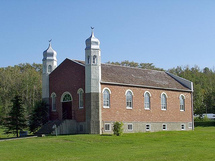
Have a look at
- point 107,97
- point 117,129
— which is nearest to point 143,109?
point 107,97

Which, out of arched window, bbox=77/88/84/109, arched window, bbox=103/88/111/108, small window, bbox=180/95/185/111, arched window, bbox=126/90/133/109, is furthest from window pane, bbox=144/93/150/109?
arched window, bbox=77/88/84/109

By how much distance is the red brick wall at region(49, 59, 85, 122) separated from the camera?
128 ft

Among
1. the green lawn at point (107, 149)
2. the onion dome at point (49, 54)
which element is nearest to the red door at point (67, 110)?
the onion dome at point (49, 54)

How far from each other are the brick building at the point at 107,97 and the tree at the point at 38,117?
84 cm

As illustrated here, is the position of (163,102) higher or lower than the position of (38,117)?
higher

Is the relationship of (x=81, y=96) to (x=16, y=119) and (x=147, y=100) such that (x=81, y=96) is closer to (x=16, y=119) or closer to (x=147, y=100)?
(x=16, y=119)

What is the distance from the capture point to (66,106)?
41.8m

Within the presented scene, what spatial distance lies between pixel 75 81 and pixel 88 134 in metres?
6.49

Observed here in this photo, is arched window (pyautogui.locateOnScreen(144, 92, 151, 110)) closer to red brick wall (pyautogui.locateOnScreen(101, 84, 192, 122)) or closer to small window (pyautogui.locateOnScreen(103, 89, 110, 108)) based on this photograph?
red brick wall (pyautogui.locateOnScreen(101, 84, 192, 122))

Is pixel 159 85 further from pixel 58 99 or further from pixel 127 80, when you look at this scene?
pixel 58 99

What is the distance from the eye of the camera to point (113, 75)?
41.0m

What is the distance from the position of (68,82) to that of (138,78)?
28.0 ft

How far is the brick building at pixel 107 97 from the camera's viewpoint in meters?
37.8

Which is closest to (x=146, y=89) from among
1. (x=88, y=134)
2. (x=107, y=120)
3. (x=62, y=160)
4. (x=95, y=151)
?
(x=107, y=120)
